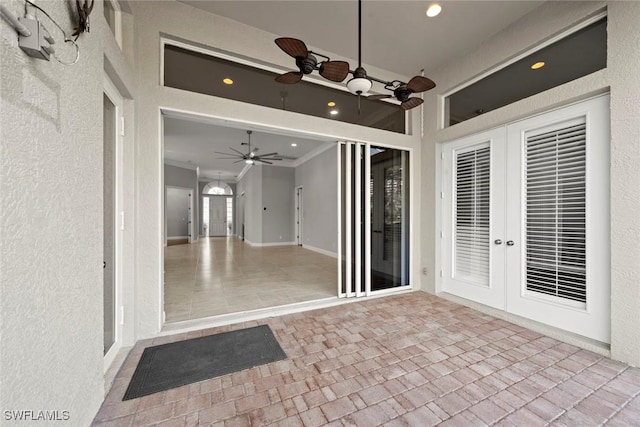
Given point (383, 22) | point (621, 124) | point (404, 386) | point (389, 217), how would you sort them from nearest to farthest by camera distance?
point (404, 386) < point (621, 124) < point (383, 22) < point (389, 217)

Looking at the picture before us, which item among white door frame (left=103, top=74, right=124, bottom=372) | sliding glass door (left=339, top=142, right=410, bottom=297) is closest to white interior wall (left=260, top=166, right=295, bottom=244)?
sliding glass door (left=339, top=142, right=410, bottom=297)

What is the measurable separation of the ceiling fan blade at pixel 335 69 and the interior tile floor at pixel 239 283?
2.87 m

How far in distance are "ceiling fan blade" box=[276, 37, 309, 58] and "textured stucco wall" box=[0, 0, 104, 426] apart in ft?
3.92

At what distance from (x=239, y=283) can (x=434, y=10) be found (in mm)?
4775

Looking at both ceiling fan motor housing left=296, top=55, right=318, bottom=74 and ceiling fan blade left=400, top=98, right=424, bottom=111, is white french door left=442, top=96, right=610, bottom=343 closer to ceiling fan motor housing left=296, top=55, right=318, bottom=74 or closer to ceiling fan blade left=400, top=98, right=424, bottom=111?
ceiling fan blade left=400, top=98, right=424, bottom=111

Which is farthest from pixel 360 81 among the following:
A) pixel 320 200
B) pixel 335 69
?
pixel 320 200

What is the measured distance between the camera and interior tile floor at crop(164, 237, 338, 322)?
3.42 meters

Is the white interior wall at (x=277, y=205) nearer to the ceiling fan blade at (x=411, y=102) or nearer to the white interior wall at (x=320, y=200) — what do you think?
the white interior wall at (x=320, y=200)

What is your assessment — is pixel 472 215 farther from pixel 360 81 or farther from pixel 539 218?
pixel 360 81

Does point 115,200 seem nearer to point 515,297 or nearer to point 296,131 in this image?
point 296,131

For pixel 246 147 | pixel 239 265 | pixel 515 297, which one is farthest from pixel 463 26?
pixel 246 147

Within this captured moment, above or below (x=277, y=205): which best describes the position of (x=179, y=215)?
below

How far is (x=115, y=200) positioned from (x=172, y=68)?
1.59m

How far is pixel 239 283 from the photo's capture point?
4.54 meters
